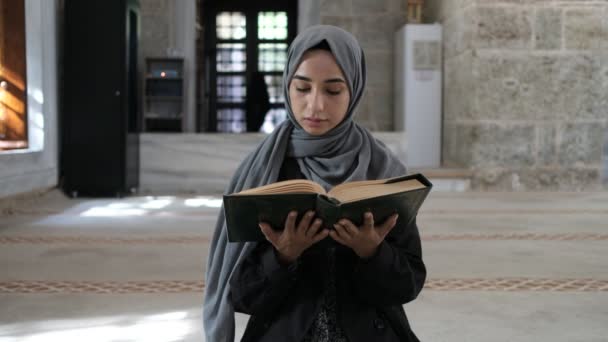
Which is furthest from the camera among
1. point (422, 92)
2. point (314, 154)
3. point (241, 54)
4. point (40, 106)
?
point (241, 54)

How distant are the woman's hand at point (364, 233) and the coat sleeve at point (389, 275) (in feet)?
0.13

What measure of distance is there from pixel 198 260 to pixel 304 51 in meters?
2.86

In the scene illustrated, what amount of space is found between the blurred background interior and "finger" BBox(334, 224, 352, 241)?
1.53 metres

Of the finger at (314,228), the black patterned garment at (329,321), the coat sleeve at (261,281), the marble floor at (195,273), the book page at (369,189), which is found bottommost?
the marble floor at (195,273)

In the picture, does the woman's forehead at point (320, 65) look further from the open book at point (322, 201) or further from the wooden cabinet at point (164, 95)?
the wooden cabinet at point (164, 95)

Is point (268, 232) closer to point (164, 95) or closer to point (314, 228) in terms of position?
point (314, 228)

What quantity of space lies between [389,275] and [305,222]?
22cm

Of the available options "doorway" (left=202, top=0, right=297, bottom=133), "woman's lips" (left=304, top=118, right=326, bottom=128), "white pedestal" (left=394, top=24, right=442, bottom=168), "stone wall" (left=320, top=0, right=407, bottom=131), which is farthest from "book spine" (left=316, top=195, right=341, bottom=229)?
"doorway" (left=202, top=0, right=297, bottom=133)

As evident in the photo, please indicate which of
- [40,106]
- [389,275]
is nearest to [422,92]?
[40,106]

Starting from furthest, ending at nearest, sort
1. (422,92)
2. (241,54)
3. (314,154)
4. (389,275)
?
(241,54) < (422,92) < (314,154) < (389,275)

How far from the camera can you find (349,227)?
1220mm

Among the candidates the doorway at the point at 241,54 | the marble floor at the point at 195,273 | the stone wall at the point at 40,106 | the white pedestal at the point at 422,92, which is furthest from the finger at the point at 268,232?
the doorway at the point at 241,54

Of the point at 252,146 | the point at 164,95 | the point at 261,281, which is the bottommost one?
the point at 252,146

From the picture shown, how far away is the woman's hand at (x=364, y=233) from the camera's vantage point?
1.22 meters
